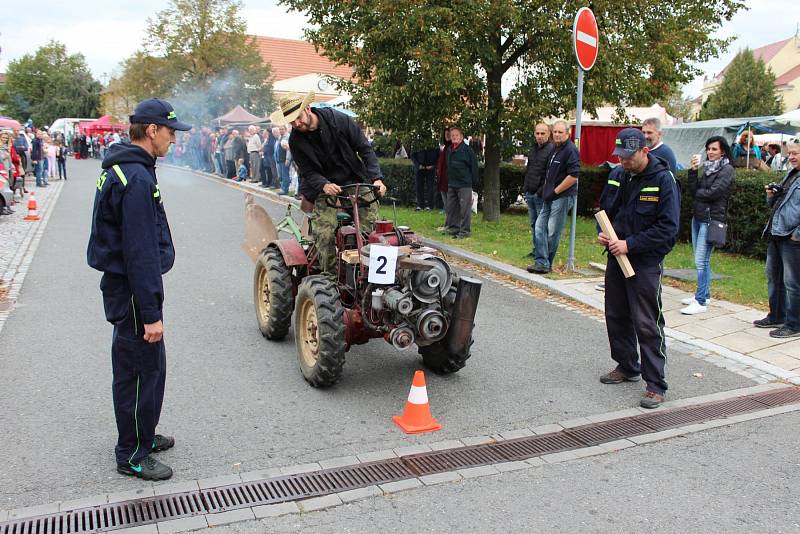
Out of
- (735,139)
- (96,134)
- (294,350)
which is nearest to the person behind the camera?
(294,350)

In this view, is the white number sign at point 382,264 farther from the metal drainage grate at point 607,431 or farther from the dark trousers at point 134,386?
the metal drainage grate at point 607,431

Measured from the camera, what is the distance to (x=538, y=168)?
33.2 feet

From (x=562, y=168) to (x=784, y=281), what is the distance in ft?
11.0

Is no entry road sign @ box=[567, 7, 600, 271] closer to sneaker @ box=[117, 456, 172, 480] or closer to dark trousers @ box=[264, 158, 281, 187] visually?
sneaker @ box=[117, 456, 172, 480]

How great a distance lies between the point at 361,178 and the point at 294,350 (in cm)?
173

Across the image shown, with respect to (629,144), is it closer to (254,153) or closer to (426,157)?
(426,157)

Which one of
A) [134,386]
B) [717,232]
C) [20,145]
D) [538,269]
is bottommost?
[538,269]

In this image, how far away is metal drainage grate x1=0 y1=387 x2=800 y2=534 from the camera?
3570mm

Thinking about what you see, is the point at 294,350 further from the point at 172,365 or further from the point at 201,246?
the point at 201,246

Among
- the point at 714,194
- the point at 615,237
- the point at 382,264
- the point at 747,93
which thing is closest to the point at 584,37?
the point at 714,194

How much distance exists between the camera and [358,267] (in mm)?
5551

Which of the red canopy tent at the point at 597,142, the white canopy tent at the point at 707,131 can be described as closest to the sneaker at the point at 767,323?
the red canopy tent at the point at 597,142

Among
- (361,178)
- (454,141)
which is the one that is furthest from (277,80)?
(361,178)

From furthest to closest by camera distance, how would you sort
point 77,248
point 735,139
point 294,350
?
point 735,139 < point 77,248 < point 294,350
